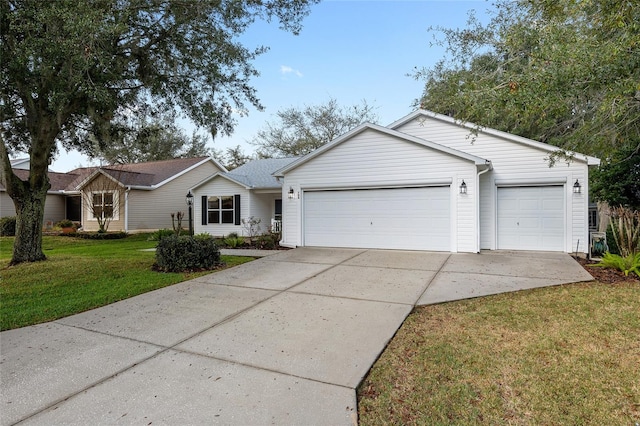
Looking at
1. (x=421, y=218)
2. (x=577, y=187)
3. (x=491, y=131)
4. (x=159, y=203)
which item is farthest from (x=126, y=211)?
(x=577, y=187)

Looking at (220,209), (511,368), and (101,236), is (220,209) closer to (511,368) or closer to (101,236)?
(101,236)

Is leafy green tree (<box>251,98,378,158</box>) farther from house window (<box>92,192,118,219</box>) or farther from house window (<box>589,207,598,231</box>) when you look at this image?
house window (<box>589,207,598,231</box>)

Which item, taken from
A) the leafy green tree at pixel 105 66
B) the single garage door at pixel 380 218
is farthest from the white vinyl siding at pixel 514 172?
the leafy green tree at pixel 105 66

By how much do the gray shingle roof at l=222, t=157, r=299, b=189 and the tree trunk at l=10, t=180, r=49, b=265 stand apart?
7680 millimetres

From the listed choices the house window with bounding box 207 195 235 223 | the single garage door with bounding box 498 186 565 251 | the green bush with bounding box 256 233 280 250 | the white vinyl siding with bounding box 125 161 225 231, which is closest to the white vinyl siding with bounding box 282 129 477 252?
the green bush with bounding box 256 233 280 250

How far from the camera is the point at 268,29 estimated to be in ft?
29.1

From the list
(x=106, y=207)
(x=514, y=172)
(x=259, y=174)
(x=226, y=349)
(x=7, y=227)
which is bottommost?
(x=226, y=349)

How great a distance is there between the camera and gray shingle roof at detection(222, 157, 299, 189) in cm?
1533

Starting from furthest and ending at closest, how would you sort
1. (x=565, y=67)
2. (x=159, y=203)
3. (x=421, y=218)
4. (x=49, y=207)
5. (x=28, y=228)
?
(x=49, y=207)
(x=159, y=203)
(x=421, y=218)
(x=28, y=228)
(x=565, y=67)

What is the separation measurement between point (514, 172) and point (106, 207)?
18.7 metres

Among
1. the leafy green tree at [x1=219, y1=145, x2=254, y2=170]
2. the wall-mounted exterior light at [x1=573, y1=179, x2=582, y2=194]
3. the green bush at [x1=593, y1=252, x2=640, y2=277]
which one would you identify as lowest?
the green bush at [x1=593, y1=252, x2=640, y2=277]

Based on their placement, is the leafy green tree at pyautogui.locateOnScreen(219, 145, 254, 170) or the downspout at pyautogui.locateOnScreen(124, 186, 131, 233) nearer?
the downspout at pyautogui.locateOnScreen(124, 186, 131, 233)

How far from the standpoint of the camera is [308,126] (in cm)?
2684

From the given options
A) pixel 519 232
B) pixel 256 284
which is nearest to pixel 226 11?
pixel 256 284
